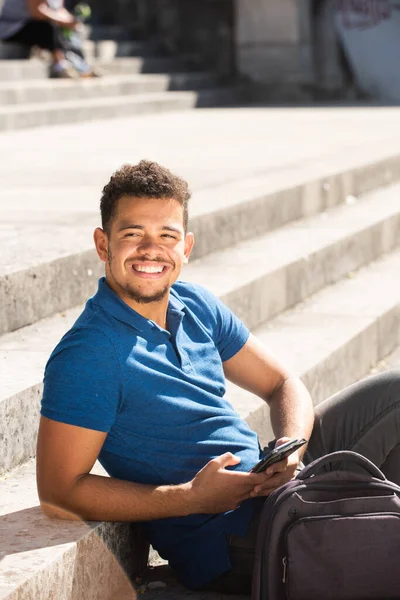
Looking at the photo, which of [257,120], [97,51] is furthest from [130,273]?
[97,51]

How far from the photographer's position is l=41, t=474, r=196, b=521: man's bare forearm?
8.71 feet

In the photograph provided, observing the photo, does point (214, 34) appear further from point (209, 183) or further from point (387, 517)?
point (387, 517)

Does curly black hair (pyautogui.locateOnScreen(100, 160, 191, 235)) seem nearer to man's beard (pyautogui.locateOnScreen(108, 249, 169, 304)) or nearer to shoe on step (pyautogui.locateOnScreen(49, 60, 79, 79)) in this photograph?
man's beard (pyautogui.locateOnScreen(108, 249, 169, 304))

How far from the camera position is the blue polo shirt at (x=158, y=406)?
260 centimetres

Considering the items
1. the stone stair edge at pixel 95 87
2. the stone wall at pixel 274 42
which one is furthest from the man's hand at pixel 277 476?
the stone wall at pixel 274 42

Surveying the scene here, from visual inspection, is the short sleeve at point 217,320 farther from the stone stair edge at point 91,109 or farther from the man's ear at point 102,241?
the stone stair edge at point 91,109

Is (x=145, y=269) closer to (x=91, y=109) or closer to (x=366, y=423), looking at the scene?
(x=366, y=423)

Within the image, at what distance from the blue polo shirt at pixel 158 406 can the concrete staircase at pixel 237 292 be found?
0.15 m

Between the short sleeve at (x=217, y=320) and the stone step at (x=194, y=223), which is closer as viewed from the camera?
the short sleeve at (x=217, y=320)

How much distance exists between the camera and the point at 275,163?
24.8ft

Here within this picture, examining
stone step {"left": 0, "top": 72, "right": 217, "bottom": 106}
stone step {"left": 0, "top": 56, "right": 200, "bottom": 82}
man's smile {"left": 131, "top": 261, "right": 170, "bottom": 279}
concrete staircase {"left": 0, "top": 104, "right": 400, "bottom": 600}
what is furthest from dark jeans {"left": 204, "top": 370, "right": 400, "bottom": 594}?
stone step {"left": 0, "top": 56, "right": 200, "bottom": 82}

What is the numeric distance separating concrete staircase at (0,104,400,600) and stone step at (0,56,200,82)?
334 cm

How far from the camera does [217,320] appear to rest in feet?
10.2

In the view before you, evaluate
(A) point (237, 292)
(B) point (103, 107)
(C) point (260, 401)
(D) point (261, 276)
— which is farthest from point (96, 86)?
(C) point (260, 401)
